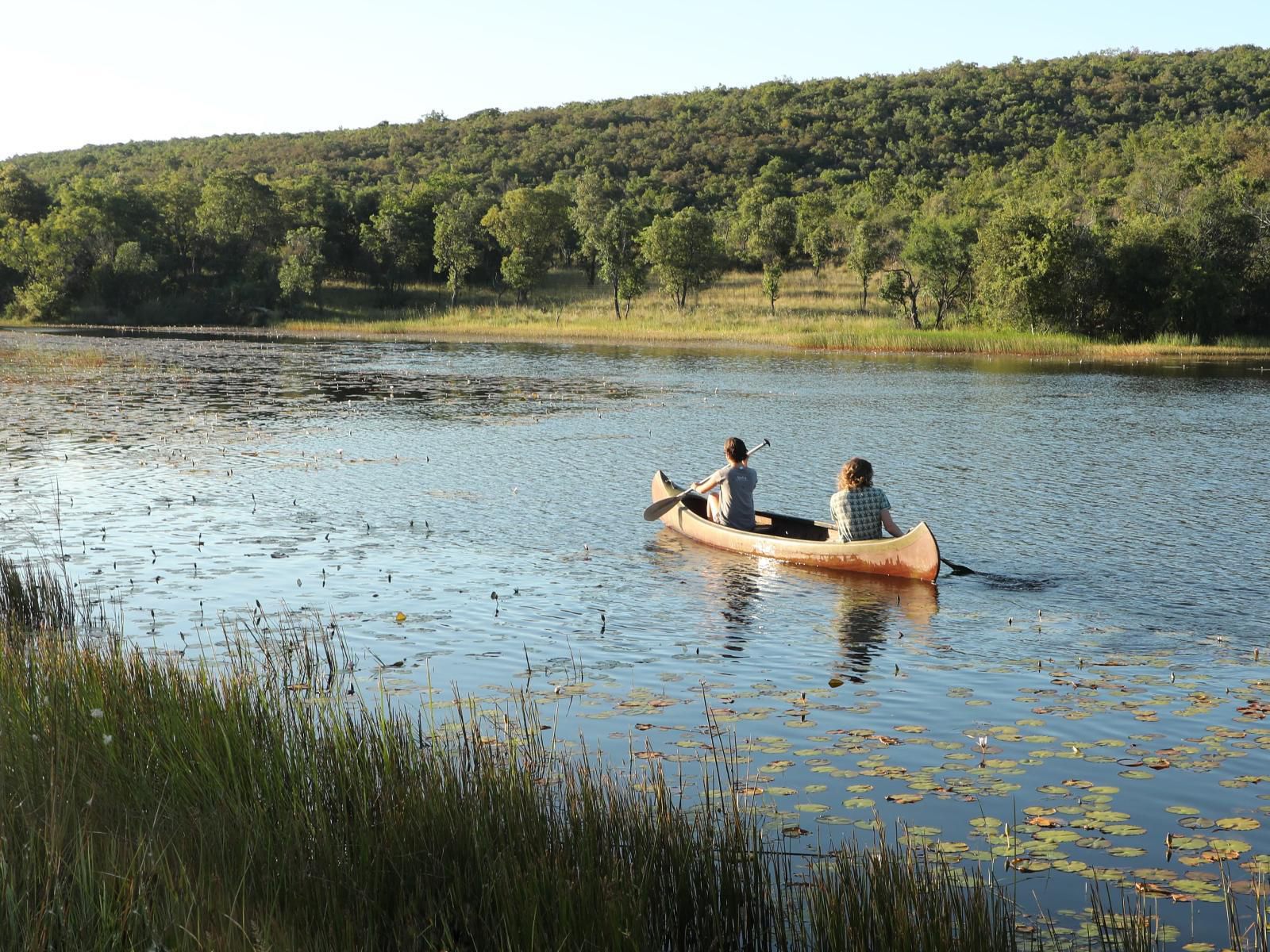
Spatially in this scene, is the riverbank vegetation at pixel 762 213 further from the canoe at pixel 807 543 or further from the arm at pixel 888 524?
the arm at pixel 888 524

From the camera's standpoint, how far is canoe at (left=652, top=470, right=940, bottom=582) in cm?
1538

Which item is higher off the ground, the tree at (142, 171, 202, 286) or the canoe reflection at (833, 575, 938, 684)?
the tree at (142, 171, 202, 286)

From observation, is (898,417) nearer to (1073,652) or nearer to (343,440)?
(343,440)

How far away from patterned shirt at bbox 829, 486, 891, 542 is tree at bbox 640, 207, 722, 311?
70.7 meters

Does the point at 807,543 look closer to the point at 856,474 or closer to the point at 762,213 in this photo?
the point at 856,474

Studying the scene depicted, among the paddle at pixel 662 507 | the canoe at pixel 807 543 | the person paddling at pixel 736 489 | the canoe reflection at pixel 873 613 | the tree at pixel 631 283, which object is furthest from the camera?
the tree at pixel 631 283

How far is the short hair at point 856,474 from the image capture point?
15.9 m

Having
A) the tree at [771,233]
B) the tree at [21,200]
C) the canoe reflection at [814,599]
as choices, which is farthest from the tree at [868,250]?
the tree at [21,200]

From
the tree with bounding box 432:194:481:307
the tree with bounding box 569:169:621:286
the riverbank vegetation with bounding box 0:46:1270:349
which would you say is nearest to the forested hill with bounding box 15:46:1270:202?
the riverbank vegetation with bounding box 0:46:1270:349

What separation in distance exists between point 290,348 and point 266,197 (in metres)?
39.6

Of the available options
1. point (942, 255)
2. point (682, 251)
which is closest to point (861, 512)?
point (942, 255)

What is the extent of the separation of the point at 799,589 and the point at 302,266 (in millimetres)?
86980

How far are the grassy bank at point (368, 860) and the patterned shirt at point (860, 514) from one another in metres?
9.29

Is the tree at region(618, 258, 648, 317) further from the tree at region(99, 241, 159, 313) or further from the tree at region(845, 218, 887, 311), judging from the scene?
the tree at region(99, 241, 159, 313)
